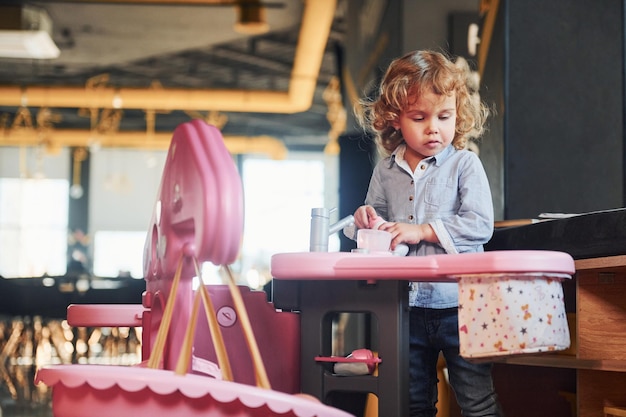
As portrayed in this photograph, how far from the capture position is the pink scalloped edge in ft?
4.13

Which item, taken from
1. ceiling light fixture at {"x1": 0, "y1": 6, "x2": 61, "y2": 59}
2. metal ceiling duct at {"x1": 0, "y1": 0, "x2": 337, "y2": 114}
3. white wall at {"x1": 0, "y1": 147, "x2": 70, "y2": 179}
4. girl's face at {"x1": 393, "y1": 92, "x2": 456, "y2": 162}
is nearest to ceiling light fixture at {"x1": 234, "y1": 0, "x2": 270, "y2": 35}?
ceiling light fixture at {"x1": 0, "y1": 6, "x2": 61, "y2": 59}

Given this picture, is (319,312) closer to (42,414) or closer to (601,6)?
(601,6)

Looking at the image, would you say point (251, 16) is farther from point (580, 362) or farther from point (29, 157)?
point (29, 157)

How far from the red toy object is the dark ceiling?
19.4ft

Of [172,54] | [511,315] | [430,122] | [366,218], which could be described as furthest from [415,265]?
[172,54]

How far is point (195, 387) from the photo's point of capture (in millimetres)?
1265

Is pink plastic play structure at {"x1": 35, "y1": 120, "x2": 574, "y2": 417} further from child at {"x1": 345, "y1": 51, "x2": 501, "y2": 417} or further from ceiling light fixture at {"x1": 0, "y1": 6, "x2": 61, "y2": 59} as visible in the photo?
ceiling light fixture at {"x1": 0, "y1": 6, "x2": 61, "y2": 59}

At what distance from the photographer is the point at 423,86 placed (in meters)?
1.76

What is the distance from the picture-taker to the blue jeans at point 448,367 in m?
1.74

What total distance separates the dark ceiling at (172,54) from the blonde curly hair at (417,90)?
556 centimetres

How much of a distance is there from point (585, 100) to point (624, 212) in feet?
4.53

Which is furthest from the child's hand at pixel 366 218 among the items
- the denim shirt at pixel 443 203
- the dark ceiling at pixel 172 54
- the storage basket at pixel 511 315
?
the dark ceiling at pixel 172 54

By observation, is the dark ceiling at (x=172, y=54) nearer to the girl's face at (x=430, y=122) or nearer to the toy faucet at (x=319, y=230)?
the girl's face at (x=430, y=122)

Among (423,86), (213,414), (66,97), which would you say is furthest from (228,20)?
(213,414)
